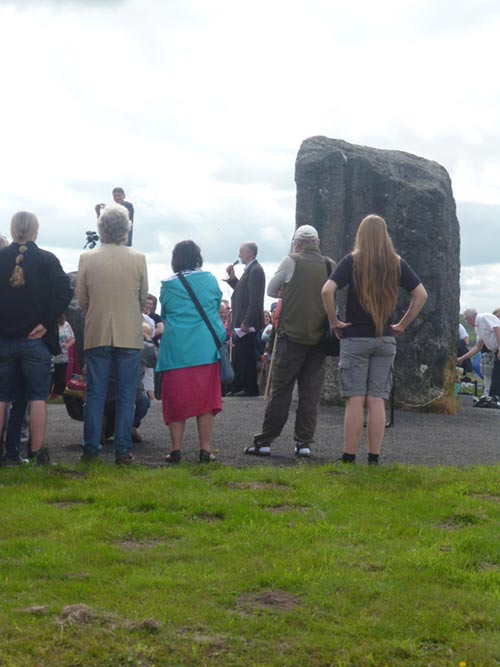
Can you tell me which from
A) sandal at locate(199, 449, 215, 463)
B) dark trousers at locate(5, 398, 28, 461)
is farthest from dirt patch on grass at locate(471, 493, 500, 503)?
dark trousers at locate(5, 398, 28, 461)

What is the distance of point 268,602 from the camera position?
5195mm

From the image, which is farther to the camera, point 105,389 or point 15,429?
point 15,429

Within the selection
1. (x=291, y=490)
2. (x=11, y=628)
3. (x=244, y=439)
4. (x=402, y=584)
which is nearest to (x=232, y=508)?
(x=291, y=490)

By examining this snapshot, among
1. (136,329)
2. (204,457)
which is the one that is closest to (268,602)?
(204,457)

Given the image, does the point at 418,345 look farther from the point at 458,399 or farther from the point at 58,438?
the point at 58,438

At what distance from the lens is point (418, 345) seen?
14.4m

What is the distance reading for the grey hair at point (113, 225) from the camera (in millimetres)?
8883

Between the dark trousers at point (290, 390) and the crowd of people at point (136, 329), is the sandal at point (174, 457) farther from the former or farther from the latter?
the dark trousers at point (290, 390)

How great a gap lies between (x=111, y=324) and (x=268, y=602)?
160 inches

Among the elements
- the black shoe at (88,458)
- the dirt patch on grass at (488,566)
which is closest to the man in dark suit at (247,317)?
the black shoe at (88,458)

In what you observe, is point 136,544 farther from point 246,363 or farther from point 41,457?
point 246,363

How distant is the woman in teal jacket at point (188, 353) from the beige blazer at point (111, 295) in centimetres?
33

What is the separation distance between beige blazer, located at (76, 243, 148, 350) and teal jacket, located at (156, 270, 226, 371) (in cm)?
31

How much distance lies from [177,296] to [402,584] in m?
4.27
